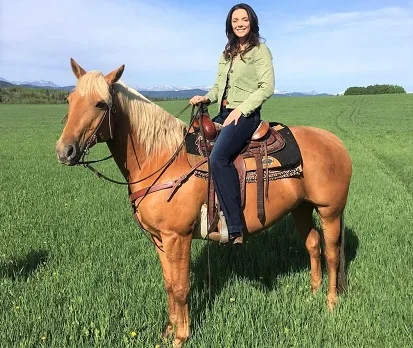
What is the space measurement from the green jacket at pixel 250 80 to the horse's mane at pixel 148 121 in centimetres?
63

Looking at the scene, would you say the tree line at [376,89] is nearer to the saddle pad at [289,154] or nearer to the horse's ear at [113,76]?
the saddle pad at [289,154]

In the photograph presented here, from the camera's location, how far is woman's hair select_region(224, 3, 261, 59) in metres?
4.04

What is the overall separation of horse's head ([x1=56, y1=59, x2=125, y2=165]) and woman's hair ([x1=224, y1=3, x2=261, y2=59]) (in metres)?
1.36

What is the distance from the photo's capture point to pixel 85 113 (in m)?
3.24

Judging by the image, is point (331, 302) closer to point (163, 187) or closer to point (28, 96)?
point (163, 187)

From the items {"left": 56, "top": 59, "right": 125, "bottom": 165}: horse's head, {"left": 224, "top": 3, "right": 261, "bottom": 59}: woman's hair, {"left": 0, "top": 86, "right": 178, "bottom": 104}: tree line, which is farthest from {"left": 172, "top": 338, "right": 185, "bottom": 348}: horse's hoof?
{"left": 0, "top": 86, "right": 178, "bottom": 104}: tree line

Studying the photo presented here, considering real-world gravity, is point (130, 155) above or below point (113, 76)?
below

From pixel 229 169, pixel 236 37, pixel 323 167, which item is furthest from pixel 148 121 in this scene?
pixel 323 167

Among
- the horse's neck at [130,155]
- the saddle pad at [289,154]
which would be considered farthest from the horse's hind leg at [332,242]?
the horse's neck at [130,155]

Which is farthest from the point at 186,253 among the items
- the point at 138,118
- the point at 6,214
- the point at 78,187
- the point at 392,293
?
the point at 78,187

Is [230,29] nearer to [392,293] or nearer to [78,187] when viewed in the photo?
[392,293]

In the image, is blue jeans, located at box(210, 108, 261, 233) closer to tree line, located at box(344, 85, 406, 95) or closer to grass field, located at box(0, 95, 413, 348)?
grass field, located at box(0, 95, 413, 348)

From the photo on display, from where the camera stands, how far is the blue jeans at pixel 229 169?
3840 mm

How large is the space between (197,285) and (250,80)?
261cm
